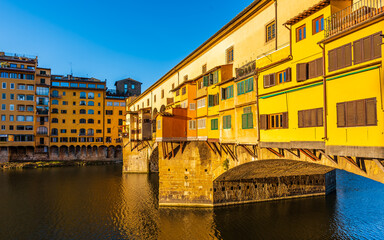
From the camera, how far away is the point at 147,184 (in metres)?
50.6

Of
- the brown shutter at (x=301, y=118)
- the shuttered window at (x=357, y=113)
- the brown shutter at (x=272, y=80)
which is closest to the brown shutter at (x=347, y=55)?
the shuttered window at (x=357, y=113)

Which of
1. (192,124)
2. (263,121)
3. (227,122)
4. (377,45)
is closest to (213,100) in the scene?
(227,122)

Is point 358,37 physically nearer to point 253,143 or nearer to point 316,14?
point 316,14

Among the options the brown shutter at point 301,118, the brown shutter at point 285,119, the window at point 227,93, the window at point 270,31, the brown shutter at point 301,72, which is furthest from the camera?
the window at point 227,93

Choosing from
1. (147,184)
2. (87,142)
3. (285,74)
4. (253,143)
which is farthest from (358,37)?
(87,142)

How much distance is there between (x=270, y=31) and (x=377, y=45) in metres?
11.2

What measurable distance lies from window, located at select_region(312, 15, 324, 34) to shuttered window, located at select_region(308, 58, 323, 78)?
1.82 m

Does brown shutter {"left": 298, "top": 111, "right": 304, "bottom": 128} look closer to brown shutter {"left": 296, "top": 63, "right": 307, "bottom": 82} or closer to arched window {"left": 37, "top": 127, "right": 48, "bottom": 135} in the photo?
brown shutter {"left": 296, "top": 63, "right": 307, "bottom": 82}

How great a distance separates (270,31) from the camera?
74.0 ft

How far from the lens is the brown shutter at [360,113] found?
12.8m

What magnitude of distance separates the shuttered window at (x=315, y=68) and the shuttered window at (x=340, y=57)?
901 millimetres

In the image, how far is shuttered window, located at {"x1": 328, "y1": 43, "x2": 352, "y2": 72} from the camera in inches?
532

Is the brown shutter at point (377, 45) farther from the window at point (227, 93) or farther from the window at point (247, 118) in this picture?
the window at point (227, 93)

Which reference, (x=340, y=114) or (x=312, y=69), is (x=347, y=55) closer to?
(x=312, y=69)
